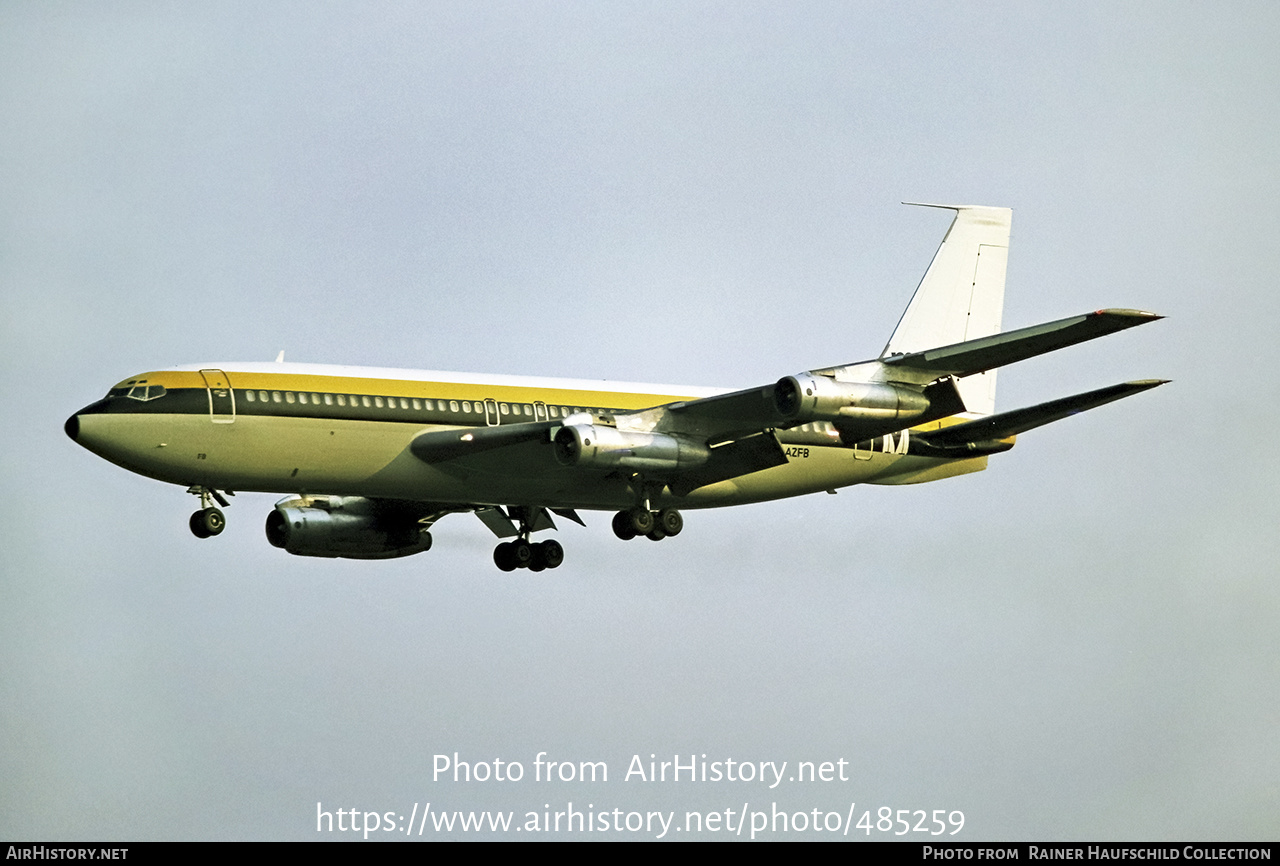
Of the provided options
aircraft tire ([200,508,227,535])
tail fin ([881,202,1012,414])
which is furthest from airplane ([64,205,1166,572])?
tail fin ([881,202,1012,414])

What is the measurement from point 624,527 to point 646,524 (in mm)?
610

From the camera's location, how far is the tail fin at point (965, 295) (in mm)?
53219

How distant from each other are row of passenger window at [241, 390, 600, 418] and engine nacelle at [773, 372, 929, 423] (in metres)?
6.20

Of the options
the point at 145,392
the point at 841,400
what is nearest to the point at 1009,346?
the point at 841,400

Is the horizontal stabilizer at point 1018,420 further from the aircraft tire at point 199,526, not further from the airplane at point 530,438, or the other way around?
the aircraft tire at point 199,526

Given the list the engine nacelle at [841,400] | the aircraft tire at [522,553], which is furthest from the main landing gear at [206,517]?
the engine nacelle at [841,400]

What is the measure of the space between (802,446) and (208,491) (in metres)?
16.2

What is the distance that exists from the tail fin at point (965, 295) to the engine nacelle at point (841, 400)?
25.0ft

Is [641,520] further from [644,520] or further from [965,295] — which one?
[965,295]

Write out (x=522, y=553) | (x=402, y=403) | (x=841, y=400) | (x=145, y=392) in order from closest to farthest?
(x=145, y=392), (x=841, y=400), (x=402, y=403), (x=522, y=553)

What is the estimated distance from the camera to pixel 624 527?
1922 inches

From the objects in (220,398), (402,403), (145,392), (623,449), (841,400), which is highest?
(841,400)
